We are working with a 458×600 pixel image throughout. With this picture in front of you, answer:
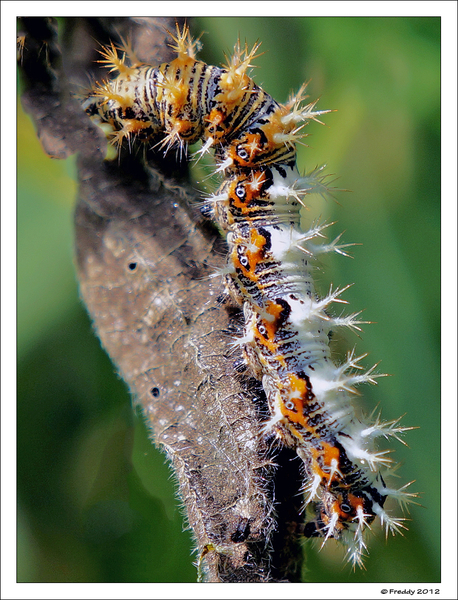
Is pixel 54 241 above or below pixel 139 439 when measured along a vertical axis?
above

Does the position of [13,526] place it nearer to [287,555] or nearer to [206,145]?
[287,555]

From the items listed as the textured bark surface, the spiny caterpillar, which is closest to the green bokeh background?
the textured bark surface

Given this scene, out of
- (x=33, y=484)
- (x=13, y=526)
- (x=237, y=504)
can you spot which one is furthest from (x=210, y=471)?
(x=33, y=484)

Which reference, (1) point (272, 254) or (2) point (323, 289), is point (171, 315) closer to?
(1) point (272, 254)

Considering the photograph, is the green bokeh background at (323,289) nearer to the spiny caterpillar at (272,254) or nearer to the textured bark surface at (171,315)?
the textured bark surface at (171,315)

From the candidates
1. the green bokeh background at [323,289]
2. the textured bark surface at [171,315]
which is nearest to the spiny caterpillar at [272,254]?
the textured bark surface at [171,315]

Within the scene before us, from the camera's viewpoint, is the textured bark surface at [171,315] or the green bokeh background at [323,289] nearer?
the textured bark surface at [171,315]
